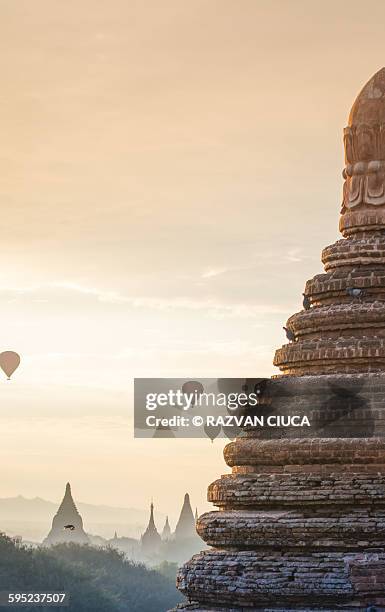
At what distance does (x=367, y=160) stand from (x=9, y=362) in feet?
66.9

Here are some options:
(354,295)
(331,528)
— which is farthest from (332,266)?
(331,528)

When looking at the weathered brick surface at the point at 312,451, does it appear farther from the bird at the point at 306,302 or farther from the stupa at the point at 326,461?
the bird at the point at 306,302

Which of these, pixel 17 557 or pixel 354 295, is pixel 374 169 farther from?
pixel 17 557

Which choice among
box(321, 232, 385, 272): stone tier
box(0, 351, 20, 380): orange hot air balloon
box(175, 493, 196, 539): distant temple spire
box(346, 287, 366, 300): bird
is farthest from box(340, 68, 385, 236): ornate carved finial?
box(175, 493, 196, 539): distant temple spire

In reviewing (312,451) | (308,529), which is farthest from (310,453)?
(308,529)

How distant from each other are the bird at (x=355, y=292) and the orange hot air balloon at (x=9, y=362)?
65.4 feet

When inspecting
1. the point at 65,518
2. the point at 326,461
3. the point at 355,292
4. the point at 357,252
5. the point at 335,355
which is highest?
the point at 65,518

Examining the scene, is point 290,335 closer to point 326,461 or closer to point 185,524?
point 326,461

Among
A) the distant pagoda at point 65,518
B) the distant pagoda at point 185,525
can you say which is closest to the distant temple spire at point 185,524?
the distant pagoda at point 185,525

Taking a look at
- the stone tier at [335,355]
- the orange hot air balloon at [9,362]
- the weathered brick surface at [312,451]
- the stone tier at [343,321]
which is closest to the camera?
the weathered brick surface at [312,451]

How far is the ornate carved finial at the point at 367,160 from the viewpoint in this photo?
31.7m

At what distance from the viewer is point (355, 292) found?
103 feet

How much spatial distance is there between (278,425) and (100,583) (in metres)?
42.8

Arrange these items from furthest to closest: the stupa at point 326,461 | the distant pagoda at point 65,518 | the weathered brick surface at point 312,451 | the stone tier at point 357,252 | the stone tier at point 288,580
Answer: the distant pagoda at point 65,518, the stone tier at point 357,252, the weathered brick surface at point 312,451, the stupa at point 326,461, the stone tier at point 288,580
